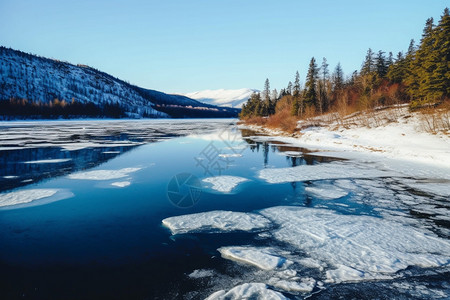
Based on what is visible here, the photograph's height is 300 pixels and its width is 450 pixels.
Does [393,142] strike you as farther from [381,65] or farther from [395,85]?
[381,65]

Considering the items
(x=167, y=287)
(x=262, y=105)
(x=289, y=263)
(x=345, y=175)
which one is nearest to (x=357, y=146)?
(x=345, y=175)

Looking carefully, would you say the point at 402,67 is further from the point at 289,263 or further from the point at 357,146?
the point at 289,263

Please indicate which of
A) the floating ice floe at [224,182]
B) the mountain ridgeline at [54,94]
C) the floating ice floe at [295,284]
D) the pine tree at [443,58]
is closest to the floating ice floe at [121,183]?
the floating ice floe at [224,182]

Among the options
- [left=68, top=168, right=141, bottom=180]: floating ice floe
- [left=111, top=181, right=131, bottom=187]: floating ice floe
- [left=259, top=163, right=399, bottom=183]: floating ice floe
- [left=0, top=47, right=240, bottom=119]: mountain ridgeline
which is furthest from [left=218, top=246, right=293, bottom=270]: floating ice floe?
[left=0, top=47, right=240, bottom=119]: mountain ridgeline

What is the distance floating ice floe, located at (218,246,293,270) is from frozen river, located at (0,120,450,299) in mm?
25

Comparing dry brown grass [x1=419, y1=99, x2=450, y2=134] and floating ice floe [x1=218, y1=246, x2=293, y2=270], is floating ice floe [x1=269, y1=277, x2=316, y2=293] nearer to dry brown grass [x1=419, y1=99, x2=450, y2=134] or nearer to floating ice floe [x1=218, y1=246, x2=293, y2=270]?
floating ice floe [x1=218, y1=246, x2=293, y2=270]

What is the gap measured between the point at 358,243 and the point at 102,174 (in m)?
11.0

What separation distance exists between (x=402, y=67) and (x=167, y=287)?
5880 cm

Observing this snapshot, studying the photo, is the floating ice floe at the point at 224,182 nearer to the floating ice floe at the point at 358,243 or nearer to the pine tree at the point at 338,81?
the floating ice floe at the point at 358,243

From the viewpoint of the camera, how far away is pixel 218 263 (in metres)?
4.79

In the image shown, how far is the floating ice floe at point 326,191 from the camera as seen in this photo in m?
9.06

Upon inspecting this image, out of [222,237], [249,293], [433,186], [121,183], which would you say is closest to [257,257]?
[249,293]

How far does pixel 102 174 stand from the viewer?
39.2ft

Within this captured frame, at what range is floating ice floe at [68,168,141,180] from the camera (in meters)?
11.4
